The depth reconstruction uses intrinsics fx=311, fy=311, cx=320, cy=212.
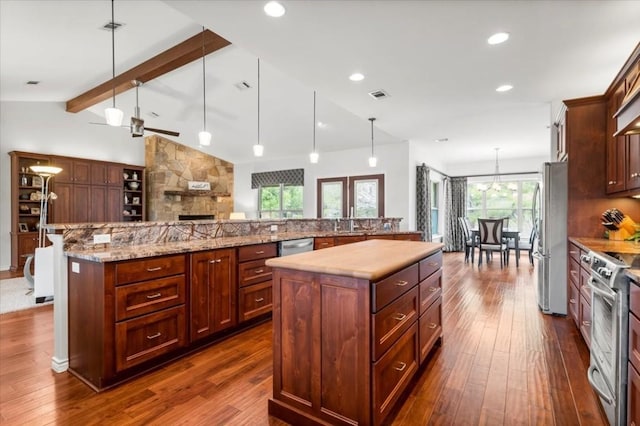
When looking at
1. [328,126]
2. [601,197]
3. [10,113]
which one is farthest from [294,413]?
[10,113]

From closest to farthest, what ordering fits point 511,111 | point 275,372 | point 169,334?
point 275,372 → point 169,334 → point 511,111

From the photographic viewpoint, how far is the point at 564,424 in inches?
66.7

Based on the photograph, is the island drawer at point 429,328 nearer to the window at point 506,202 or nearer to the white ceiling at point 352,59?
the white ceiling at point 352,59

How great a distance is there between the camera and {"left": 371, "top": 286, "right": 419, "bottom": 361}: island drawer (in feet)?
→ 5.02

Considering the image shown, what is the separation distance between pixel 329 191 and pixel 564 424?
6.38 m

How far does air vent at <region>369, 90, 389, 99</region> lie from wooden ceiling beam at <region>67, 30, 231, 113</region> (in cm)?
187

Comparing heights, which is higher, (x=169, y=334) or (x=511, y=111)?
(x=511, y=111)

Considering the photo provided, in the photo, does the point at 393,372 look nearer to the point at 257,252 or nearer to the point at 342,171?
the point at 257,252

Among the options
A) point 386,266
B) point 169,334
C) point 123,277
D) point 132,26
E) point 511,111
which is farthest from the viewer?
point 511,111

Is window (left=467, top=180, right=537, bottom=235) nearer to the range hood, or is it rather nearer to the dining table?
the dining table

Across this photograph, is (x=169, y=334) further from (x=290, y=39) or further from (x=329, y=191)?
(x=329, y=191)

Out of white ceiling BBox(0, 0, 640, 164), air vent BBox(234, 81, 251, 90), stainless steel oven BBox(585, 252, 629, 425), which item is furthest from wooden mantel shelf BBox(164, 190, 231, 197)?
stainless steel oven BBox(585, 252, 629, 425)

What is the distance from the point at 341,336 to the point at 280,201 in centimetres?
721

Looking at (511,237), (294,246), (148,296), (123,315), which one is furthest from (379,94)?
(511,237)
